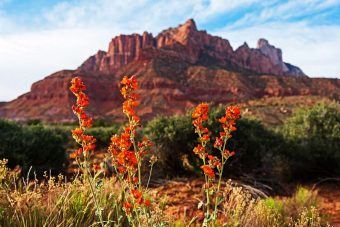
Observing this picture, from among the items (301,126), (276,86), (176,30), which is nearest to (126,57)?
(176,30)

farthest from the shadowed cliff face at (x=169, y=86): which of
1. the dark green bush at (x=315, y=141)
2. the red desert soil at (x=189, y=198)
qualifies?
the red desert soil at (x=189, y=198)

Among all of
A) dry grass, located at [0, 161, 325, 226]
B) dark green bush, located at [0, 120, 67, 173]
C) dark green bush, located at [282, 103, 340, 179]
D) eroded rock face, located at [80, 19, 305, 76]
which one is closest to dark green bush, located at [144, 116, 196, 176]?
dark green bush, located at [0, 120, 67, 173]

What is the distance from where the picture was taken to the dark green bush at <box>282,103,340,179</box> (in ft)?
36.5

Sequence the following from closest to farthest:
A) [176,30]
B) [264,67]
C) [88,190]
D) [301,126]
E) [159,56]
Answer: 1. [88,190]
2. [301,126]
3. [159,56]
4. [176,30]
5. [264,67]

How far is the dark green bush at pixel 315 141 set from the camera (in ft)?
36.5

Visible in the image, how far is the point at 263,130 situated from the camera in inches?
434

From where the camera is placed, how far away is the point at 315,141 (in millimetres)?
11445

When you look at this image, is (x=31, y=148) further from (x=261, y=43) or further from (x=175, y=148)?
(x=261, y=43)

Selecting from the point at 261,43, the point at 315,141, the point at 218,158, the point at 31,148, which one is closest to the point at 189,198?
the point at 218,158

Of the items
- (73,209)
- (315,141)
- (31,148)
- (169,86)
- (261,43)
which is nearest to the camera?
(73,209)

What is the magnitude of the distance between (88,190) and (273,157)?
24.7 feet

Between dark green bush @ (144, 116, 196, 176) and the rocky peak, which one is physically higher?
the rocky peak

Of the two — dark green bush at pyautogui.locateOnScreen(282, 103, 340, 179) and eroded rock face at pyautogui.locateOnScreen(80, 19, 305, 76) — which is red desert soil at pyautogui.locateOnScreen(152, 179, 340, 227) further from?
eroded rock face at pyautogui.locateOnScreen(80, 19, 305, 76)

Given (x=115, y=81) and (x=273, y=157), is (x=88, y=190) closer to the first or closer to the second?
(x=273, y=157)
